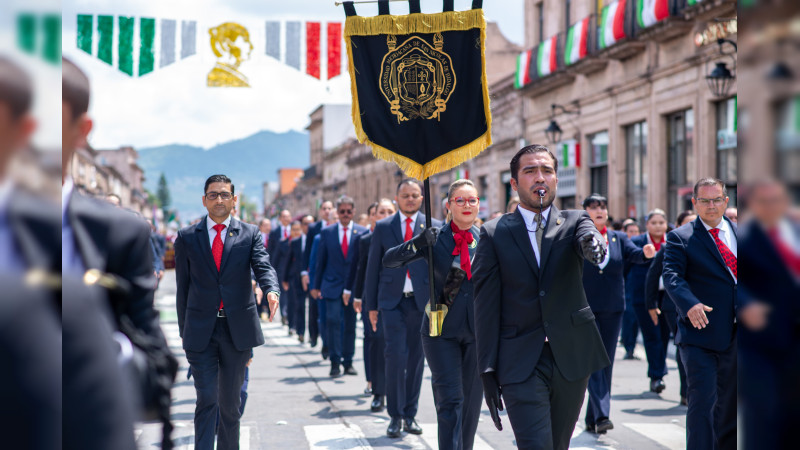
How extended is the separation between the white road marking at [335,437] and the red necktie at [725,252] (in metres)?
3.09

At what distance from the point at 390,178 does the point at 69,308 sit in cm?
5399

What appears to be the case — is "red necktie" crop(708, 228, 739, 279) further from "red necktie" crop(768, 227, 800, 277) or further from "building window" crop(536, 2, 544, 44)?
"building window" crop(536, 2, 544, 44)

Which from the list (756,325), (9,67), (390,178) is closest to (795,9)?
(756,325)

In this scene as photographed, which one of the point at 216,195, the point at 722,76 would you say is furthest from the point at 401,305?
the point at 722,76

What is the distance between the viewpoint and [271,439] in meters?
7.39

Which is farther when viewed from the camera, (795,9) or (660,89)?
(660,89)

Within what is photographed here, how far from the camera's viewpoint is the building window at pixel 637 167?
22766 mm

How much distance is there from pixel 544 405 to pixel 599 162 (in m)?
21.7

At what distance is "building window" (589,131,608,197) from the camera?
82.2 feet

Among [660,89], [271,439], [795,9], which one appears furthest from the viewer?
[660,89]

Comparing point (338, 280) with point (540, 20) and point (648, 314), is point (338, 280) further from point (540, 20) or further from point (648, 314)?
point (540, 20)

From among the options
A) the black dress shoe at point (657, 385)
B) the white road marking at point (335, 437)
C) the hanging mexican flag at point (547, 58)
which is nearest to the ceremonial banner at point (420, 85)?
the white road marking at point (335, 437)

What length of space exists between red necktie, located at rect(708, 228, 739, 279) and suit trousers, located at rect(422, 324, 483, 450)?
5.97 feet

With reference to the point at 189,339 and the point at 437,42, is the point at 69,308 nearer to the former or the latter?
the point at 437,42
